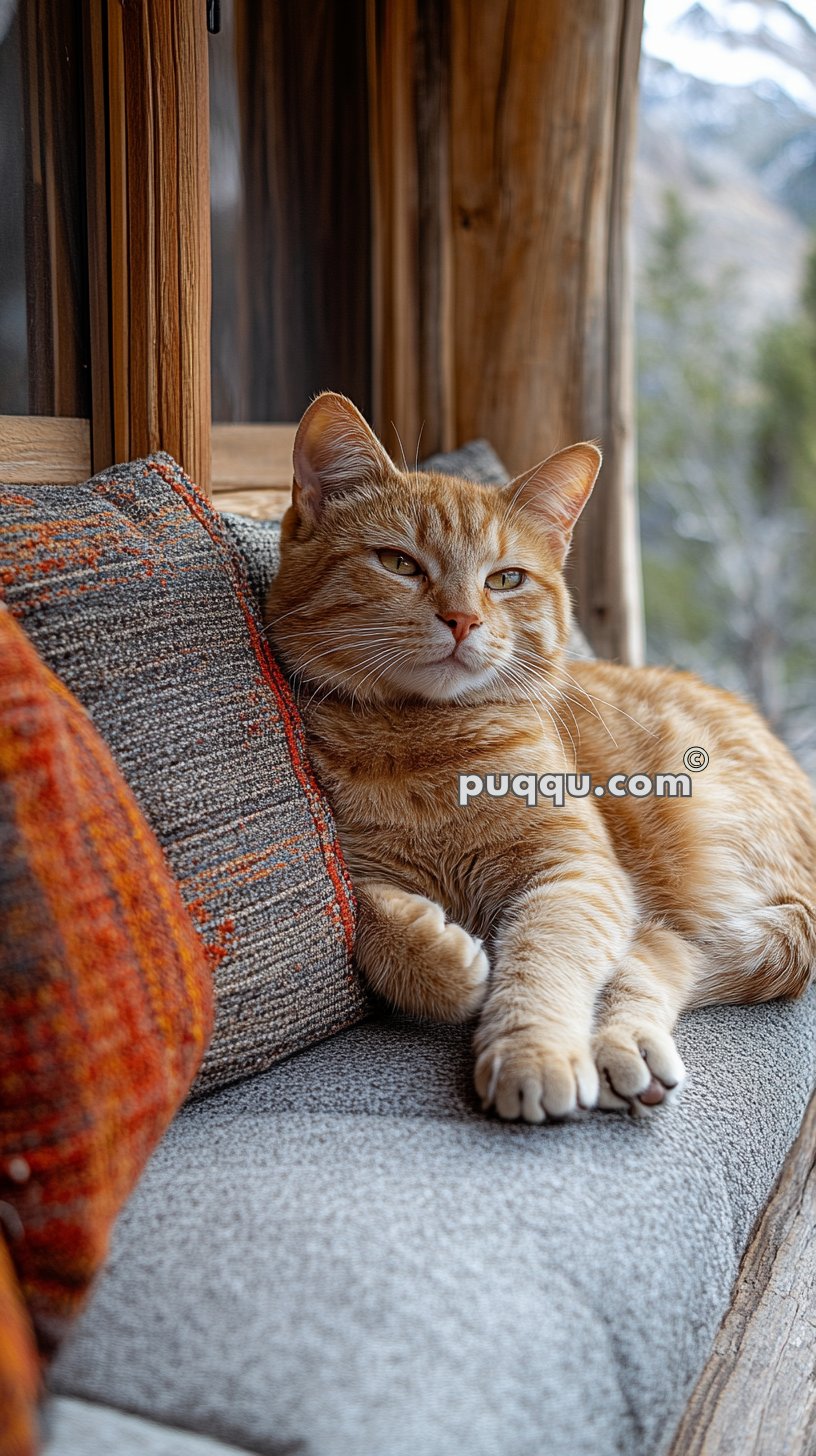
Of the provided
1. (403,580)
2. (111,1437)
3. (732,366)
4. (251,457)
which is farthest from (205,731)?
(732,366)

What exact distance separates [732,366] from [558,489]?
2647 mm

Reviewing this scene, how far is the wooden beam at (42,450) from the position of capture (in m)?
1.56

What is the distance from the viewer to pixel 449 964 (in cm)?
133

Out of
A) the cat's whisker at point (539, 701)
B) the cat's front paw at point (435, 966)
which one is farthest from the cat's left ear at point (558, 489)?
the cat's front paw at point (435, 966)

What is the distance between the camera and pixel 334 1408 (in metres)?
0.79

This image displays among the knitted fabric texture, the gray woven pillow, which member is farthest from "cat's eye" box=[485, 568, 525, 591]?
the knitted fabric texture

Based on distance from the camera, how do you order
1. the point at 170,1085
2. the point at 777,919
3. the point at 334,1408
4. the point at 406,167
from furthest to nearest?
the point at 406,167, the point at 777,919, the point at 170,1085, the point at 334,1408

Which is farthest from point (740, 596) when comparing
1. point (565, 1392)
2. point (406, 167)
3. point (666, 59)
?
point (565, 1392)

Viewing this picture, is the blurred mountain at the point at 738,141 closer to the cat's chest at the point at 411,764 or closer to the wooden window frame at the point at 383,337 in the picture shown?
the wooden window frame at the point at 383,337

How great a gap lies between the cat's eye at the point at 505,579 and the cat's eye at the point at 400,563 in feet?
0.34

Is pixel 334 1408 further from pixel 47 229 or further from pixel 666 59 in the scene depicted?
pixel 666 59

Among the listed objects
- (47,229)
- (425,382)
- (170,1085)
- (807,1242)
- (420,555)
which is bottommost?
(807,1242)

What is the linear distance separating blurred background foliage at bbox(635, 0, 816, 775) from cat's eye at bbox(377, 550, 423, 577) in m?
2.42

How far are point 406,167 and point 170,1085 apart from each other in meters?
2.16
